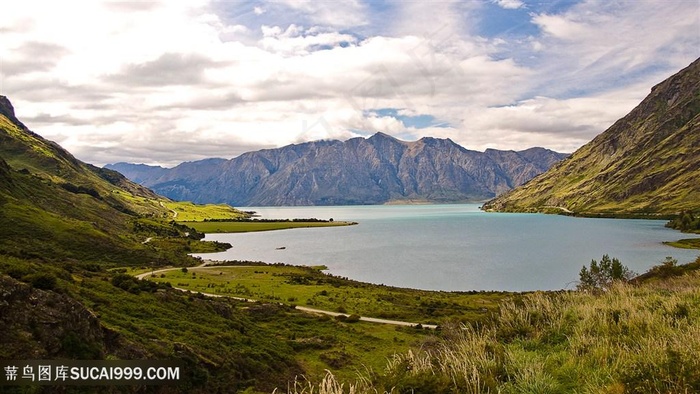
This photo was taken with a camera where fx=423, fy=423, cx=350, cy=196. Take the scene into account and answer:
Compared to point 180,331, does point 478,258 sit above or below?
below

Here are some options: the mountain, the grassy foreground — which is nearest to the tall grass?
the grassy foreground

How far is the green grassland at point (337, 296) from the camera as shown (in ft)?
216

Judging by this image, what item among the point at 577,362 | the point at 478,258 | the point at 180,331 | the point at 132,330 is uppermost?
the point at 577,362

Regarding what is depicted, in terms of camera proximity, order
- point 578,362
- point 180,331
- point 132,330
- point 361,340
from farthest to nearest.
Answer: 1. point 361,340
2. point 180,331
3. point 132,330
4. point 578,362

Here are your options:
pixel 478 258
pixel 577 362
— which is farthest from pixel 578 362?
pixel 478 258

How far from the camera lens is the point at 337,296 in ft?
258

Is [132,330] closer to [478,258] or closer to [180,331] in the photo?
[180,331]

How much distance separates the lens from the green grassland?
216ft

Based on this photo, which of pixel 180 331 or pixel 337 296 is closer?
pixel 180 331

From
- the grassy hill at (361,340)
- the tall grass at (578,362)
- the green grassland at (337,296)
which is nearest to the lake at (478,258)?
the green grassland at (337,296)

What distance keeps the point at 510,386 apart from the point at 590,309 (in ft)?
33.1

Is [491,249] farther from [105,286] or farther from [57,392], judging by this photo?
[57,392]

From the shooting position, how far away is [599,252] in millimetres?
147625

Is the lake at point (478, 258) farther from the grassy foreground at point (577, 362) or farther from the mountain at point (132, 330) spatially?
the grassy foreground at point (577, 362)
